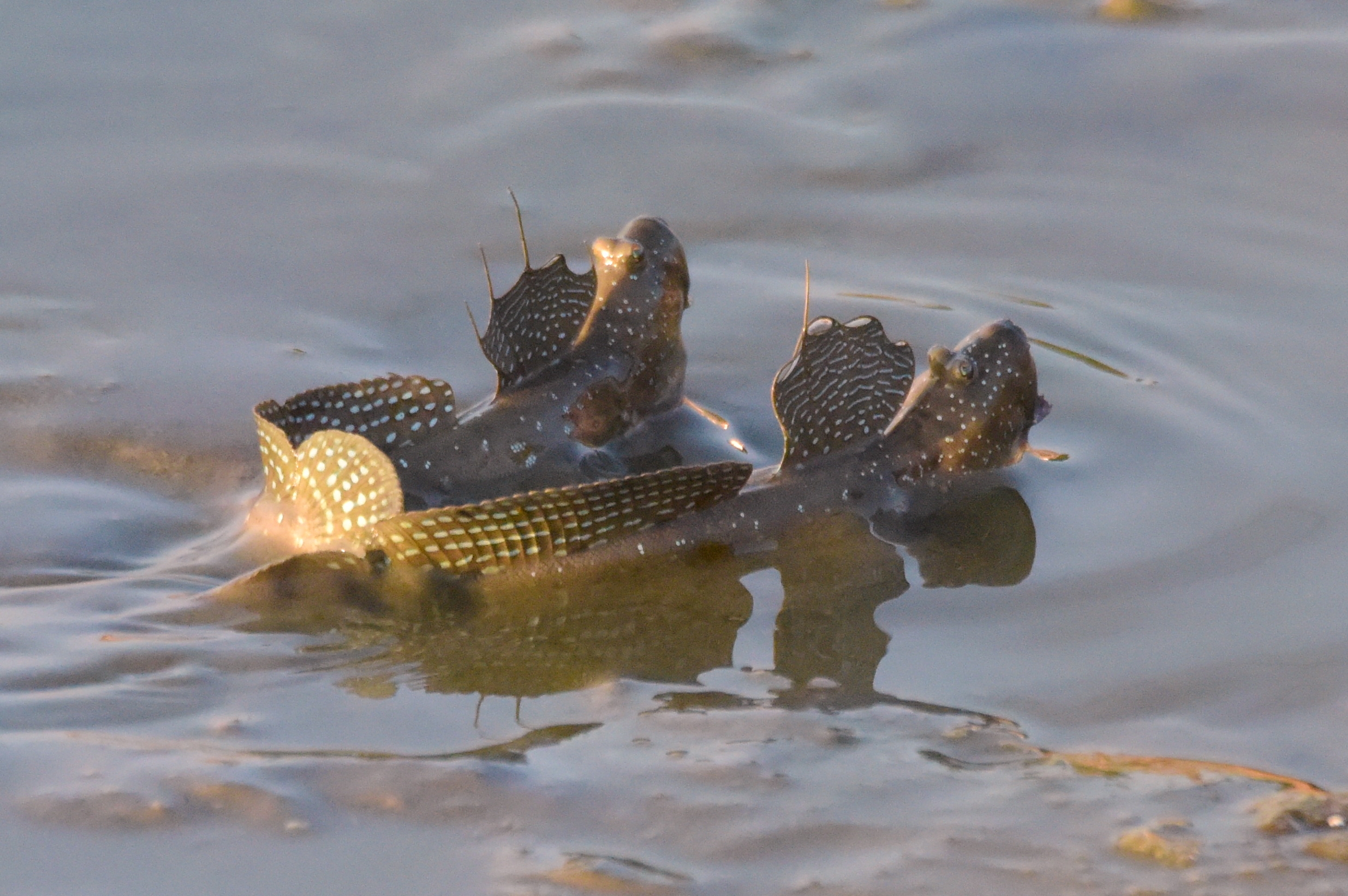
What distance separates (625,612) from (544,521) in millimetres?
252

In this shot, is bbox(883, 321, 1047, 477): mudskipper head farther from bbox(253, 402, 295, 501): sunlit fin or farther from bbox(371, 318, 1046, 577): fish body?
Result: bbox(253, 402, 295, 501): sunlit fin

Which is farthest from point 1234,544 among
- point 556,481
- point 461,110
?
point 461,110

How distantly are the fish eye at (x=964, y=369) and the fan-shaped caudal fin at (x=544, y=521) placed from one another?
2.28 ft

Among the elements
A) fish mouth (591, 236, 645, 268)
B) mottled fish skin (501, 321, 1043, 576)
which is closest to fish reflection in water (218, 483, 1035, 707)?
mottled fish skin (501, 321, 1043, 576)

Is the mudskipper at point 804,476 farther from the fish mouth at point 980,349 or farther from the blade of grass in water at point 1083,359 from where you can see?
the blade of grass in water at point 1083,359

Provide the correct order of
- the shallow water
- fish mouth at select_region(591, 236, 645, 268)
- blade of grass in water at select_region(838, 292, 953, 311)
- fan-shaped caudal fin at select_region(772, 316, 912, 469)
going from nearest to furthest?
the shallow water, fan-shaped caudal fin at select_region(772, 316, 912, 469), fish mouth at select_region(591, 236, 645, 268), blade of grass in water at select_region(838, 292, 953, 311)

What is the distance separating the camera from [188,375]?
4.00 m

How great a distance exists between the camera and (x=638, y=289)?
4.12 m

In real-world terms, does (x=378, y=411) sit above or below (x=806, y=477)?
above

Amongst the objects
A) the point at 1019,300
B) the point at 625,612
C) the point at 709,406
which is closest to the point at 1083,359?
the point at 1019,300

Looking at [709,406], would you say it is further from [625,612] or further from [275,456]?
[275,456]

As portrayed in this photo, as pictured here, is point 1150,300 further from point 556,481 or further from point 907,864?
point 907,864

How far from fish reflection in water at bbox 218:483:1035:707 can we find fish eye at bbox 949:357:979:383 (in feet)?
1.40

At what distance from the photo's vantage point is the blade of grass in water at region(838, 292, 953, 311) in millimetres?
4375
